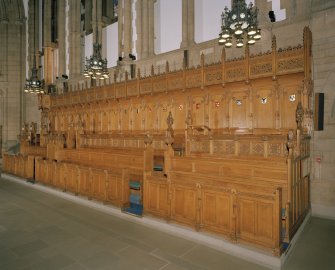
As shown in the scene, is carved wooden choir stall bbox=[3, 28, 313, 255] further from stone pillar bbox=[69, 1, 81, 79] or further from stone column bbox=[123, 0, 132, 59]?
stone pillar bbox=[69, 1, 81, 79]

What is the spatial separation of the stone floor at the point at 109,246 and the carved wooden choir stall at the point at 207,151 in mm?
389

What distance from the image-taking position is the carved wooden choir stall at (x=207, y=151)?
4.22m

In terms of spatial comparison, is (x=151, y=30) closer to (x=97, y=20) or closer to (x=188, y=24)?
(x=188, y=24)

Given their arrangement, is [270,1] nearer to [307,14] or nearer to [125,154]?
[307,14]

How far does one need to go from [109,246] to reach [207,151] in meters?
2.97

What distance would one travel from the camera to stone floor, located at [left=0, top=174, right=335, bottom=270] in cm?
Result: 354

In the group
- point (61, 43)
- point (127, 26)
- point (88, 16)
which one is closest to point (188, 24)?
point (127, 26)

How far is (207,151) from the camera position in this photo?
573 centimetres

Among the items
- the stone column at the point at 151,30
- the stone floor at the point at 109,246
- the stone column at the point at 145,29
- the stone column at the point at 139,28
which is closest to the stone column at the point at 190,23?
the stone column at the point at 151,30

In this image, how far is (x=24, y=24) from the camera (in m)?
20.6

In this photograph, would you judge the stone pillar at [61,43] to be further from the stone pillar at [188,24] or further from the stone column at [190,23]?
the stone column at [190,23]

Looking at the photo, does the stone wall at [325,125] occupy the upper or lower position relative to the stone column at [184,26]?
lower

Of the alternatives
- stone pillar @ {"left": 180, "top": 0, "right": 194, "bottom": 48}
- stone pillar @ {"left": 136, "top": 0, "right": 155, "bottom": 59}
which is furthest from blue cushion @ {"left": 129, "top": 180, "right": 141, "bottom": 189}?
stone pillar @ {"left": 136, "top": 0, "right": 155, "bottom": 59}

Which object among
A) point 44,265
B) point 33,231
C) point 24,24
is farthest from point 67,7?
point 44,265
